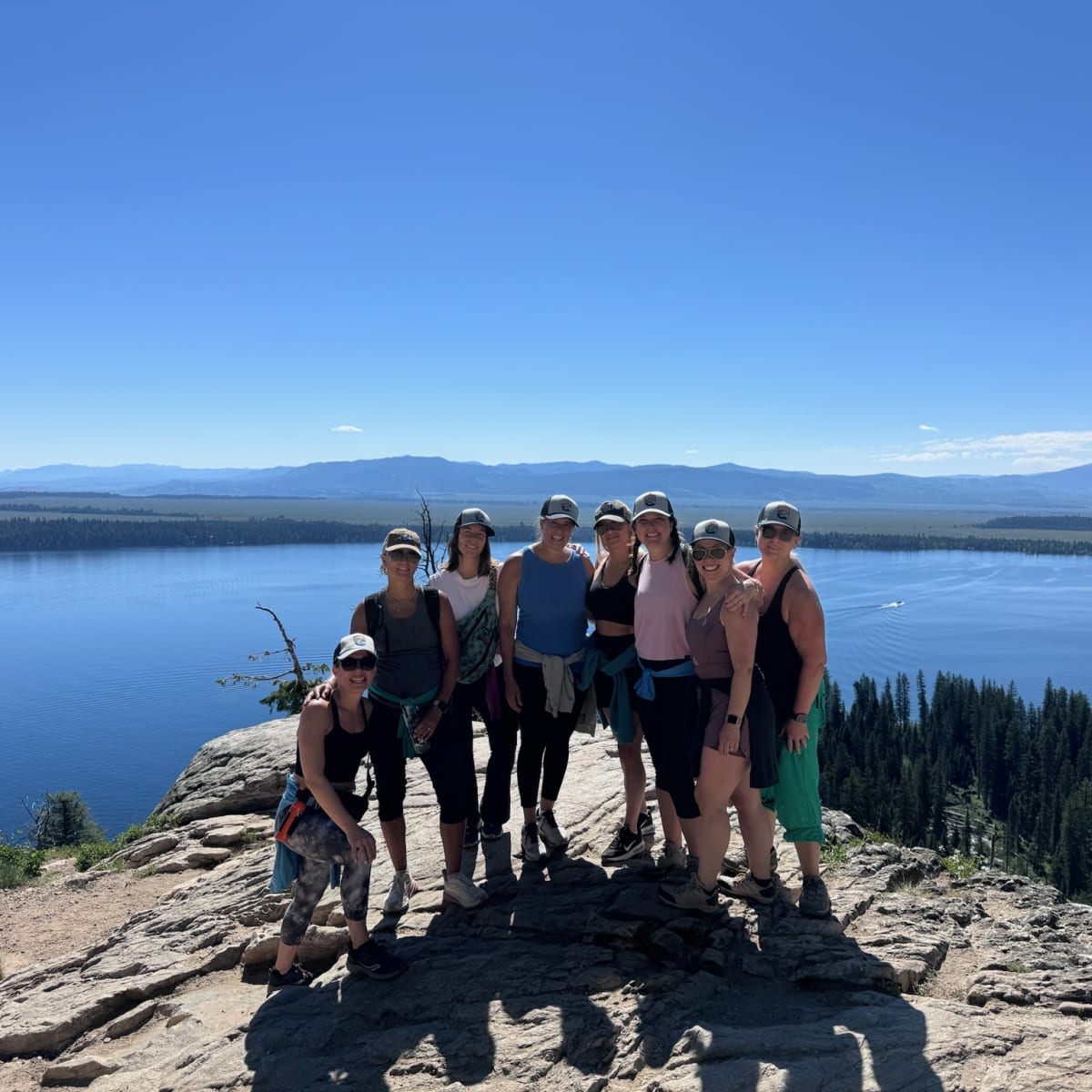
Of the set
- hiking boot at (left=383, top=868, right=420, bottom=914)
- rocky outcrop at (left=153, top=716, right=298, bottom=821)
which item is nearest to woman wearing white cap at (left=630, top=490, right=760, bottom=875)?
hiking boot at (left=383, top=868, right=420, bottom=914)

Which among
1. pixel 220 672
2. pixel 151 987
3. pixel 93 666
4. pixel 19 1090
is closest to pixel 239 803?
pixel 151 987

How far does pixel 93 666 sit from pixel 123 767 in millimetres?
20880

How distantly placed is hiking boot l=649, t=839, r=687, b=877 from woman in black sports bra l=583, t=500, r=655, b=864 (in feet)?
1.21

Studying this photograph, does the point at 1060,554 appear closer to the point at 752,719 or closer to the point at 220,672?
the point at 220,672

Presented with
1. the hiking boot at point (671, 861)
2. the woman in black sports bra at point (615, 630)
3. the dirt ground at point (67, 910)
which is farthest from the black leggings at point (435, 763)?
the dirt ground at point (67, 910)

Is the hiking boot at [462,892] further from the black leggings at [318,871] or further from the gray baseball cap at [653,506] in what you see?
the gray baseball cap at [653,506]

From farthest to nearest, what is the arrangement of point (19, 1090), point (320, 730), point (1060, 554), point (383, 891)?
point (1060, 554)
point (383, 891)
point (19, 1090)
point (320, 730)

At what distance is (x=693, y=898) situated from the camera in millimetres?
3898

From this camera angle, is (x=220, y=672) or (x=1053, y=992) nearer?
(x=1053, y=992)

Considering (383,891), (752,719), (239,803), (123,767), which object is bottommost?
(123,767)

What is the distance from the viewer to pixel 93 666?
52.8 meters

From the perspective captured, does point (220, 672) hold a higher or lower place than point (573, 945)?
lower

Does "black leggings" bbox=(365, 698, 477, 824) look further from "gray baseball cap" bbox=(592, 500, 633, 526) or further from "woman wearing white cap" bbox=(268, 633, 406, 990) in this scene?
"gray baseball cap" bbox=(592, 500, 633, 526)

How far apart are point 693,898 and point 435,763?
1.40m
